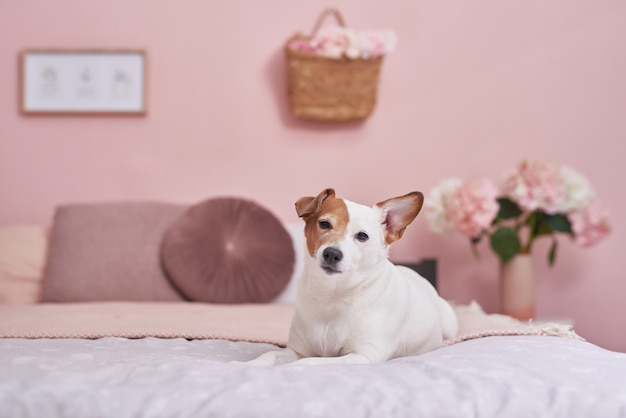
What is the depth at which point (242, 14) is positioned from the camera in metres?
3.42

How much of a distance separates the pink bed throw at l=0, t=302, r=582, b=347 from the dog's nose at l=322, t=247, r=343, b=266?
1.58 ft

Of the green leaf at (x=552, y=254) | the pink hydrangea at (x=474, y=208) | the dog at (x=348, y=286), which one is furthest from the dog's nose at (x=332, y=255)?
the green leaf at (x=552, y=254)

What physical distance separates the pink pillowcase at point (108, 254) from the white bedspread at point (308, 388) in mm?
1394

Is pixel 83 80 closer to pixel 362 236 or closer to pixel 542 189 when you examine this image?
pixel 542 189

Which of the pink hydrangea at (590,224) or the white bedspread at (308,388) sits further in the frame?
the pink hydrangea at (590,224)

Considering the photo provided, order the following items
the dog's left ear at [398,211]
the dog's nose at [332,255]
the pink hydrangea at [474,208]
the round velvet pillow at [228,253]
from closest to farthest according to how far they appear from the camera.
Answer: the dog's nose at [332,255] < the dog's left ear at [398,211] < the round velvet pillow at [228,253] < the pink hydrangea at [474,208]

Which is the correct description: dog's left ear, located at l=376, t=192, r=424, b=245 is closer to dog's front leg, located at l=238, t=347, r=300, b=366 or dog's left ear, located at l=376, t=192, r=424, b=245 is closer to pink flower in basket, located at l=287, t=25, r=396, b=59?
dog's front leg, located at l=238, t=347, r=300, b=366

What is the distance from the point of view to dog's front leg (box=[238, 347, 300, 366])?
1478 millimetres

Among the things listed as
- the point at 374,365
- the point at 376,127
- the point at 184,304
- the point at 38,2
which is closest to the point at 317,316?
the point at 374,365

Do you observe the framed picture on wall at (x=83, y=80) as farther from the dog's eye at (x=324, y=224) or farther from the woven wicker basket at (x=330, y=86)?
the dog's eye at (x=324, y=224)

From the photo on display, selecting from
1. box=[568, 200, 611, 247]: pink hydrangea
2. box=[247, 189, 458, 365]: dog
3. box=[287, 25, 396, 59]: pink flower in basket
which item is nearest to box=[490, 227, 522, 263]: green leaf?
box=[568, 200, 611, 247]: pink hydrangea

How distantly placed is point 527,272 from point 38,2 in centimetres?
237

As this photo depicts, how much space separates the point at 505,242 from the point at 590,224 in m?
0.35

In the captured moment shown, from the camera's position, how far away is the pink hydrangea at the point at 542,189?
3016mm
